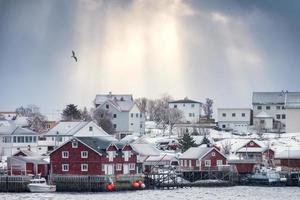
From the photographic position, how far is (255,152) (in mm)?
104812

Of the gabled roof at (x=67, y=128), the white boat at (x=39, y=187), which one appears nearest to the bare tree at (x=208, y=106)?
the gabled roof at (x=67, y=128)

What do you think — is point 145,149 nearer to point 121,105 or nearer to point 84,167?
point 84,167

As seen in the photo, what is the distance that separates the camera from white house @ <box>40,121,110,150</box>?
116 m

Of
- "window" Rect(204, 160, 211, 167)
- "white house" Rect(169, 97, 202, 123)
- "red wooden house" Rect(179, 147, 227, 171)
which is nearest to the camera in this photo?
"red wooden house" Rect(179, 147, 227, 171)

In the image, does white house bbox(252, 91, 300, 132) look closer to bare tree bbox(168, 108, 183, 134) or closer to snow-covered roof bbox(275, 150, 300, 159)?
bare tree bbox(168, 108, 183, 134)

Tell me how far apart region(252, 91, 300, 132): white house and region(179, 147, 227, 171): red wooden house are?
127ft

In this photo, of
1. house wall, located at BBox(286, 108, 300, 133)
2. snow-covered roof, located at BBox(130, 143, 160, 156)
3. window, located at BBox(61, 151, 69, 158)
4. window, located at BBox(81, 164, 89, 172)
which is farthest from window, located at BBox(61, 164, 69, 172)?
house wall, located at BBox(286, 108, 300, 133)

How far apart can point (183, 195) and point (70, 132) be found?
4084 cm

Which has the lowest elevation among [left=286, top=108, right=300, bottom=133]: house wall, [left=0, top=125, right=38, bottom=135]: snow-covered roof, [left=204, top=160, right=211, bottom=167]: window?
[left=204, top=160, right=211, bottom=167]: window

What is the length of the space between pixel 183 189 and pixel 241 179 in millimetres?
10152

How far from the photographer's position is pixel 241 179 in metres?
94.9

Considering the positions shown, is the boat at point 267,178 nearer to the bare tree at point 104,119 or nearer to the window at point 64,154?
the window at point 64,154

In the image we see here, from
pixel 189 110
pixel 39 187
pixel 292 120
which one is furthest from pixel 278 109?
pixel 39 187

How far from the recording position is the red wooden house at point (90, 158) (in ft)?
287
